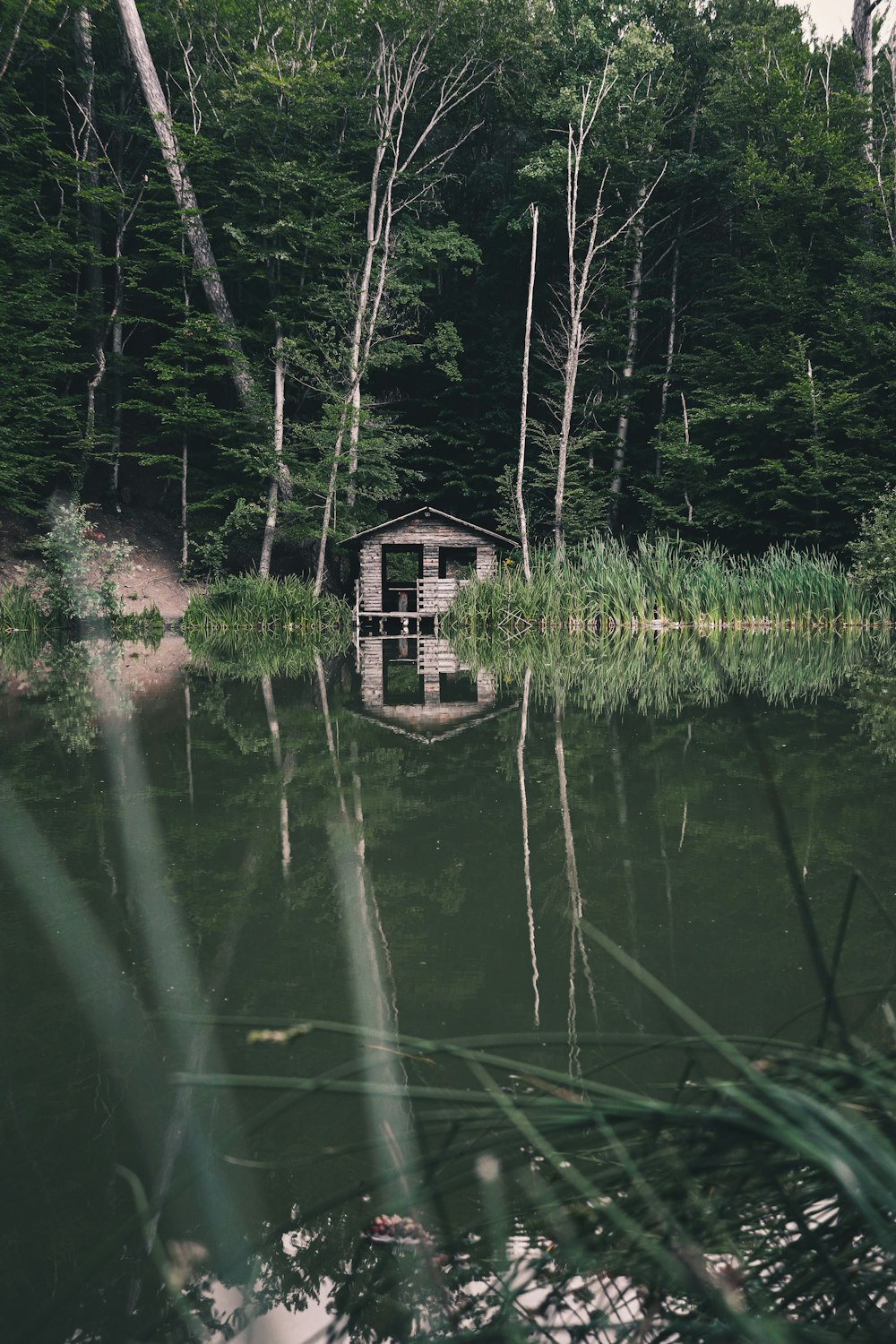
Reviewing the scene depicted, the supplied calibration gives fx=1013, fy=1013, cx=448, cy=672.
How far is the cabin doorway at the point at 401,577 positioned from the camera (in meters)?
21.5

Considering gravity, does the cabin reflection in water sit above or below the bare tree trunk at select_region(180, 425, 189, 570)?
below

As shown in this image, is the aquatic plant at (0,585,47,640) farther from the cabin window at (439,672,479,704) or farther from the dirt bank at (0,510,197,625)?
the cabin window at (439,672,479,704)

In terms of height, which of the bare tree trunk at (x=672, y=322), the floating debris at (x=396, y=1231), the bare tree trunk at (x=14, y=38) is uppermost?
the bare tree trunk at (x=14, y=38)

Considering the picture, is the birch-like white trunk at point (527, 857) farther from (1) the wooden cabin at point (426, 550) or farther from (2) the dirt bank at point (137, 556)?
(2) the dirt bank at point (137, 556)

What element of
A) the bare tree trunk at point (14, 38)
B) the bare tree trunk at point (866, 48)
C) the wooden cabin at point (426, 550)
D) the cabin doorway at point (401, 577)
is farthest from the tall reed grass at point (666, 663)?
the bare tree trunk at point (14, 38)

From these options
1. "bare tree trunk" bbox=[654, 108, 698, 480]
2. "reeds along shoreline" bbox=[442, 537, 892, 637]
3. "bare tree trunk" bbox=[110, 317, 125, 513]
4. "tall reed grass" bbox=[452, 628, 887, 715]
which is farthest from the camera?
"bare tree trunk" bbox=[654, 108, 698, 480]

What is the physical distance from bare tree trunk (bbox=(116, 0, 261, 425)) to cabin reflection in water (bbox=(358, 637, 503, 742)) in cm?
1014

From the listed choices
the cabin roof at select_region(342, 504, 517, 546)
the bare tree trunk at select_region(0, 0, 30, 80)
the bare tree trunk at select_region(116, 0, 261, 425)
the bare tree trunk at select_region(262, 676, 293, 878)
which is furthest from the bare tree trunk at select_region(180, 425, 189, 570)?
the bare tree trunk at select_region(262, 676, 293, 878)

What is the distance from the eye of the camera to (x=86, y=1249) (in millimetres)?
1421

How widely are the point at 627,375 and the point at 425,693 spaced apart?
17.8 m

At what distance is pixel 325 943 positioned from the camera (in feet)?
8.71

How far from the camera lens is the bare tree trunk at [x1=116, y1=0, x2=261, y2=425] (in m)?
20.5

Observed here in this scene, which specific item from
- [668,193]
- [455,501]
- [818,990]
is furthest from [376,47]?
[818,990]

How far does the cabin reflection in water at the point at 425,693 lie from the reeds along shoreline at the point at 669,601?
2345mm
